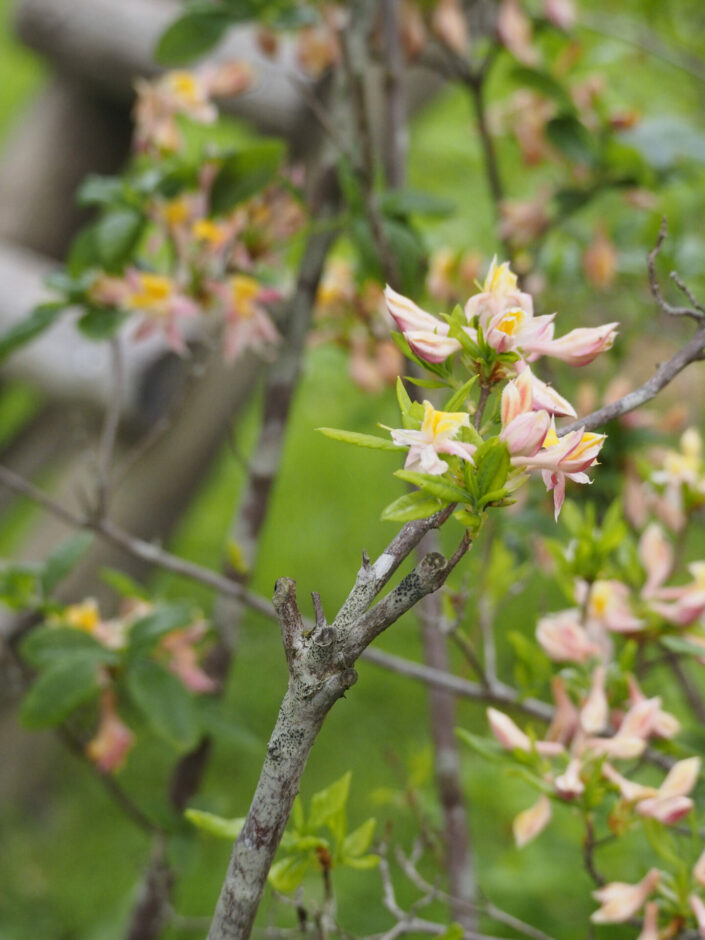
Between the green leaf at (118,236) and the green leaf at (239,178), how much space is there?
74 mm

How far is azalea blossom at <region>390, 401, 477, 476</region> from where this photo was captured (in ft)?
1.36

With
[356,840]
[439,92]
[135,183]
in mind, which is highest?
[135,183]

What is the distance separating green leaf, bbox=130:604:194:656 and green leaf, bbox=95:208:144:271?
322 millimetres

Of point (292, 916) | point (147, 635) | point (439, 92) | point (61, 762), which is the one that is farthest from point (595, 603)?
point (61, 762)

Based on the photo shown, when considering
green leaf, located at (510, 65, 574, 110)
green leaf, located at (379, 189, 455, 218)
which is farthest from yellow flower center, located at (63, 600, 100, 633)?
green leaf, located at (510, 65, 574, 110)

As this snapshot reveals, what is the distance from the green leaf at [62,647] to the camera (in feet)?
2.95

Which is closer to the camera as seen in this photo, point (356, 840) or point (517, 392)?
point (517, 392)

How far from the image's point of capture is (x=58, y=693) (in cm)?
86

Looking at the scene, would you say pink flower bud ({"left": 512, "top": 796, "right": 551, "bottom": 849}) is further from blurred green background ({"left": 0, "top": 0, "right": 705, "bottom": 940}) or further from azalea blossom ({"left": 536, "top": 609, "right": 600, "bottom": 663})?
blurred green background ({"left": 0, "top": 0, "right": 705, "bottom": 940})

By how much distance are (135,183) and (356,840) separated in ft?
2.09

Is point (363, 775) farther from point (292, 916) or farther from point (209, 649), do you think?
point (209, 649)

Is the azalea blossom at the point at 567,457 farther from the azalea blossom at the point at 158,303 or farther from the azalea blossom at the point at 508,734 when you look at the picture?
the azalea blossom at the point at 158,303

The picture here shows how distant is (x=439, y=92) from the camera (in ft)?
5.96

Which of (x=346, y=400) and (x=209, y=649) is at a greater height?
(x=209, y=649)
